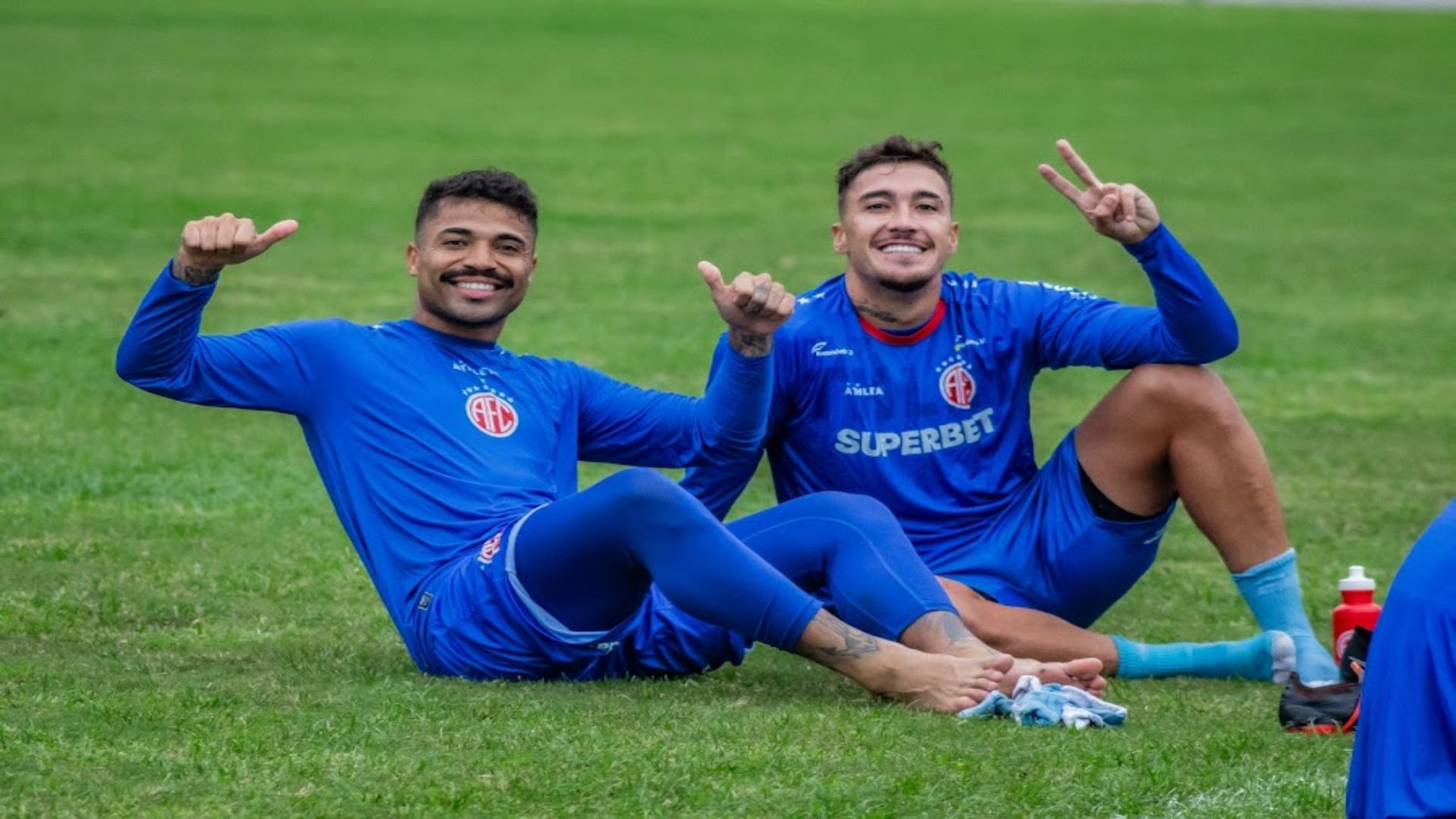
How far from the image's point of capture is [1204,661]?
23.9ft

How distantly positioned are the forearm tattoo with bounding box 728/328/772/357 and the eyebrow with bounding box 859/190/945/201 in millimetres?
864

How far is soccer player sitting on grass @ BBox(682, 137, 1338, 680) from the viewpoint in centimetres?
707

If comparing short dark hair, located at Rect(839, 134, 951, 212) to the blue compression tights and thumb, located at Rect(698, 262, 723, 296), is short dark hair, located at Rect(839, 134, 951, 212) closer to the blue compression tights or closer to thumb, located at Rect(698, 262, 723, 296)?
thumb, located at Rect(698, 262, 723, 296)

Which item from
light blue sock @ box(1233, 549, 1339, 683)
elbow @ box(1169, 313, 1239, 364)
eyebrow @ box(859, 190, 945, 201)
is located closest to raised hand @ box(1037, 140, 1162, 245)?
elbow @ box(1169, 313, 1239, 364)

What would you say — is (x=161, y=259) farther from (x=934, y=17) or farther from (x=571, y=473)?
(x=934, y=17)

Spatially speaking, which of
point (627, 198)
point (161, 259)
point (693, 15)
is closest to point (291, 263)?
point (161, 259)

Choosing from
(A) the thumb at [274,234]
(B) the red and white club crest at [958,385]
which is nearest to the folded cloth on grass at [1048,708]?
(B) the red and white club crest at [958,385]

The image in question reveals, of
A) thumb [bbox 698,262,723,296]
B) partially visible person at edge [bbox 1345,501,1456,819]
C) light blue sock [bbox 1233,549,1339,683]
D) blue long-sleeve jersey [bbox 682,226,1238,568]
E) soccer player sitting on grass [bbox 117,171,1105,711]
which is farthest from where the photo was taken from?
blue long-sleeve jersey [bbox 682,226,1238,568]

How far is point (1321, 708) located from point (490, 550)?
7.13ft

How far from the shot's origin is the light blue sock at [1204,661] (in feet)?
23.8

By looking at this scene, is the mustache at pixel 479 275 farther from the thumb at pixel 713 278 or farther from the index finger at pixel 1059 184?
the index finger at pixel 1059 184

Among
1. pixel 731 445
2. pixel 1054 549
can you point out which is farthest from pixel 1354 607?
pixel 731 445

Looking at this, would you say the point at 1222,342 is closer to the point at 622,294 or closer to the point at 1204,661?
the point at 1204,661

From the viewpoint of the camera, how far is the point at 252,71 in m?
30.9
